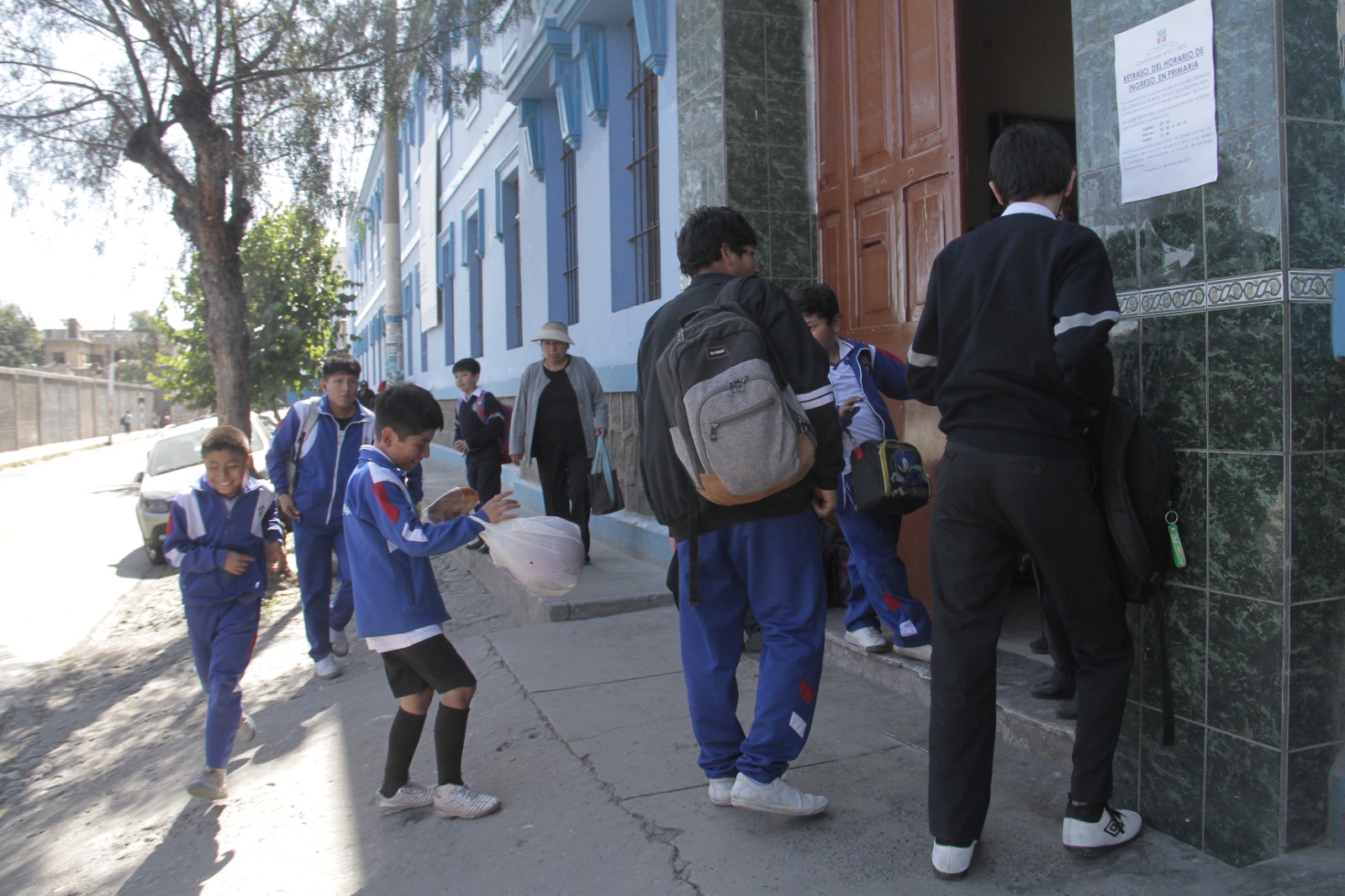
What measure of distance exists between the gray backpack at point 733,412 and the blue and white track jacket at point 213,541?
2.17 meters

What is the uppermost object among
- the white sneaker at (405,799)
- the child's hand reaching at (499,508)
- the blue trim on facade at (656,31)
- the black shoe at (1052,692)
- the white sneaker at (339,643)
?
the blue trim on facade at (656,31)

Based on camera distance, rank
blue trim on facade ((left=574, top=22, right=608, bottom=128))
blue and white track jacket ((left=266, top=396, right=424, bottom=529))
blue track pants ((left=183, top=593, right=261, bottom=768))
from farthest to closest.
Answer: blue trim on facade ((left=574, top=22, right=608, bottom=128)) < blue and white track jacket ((left=266, top=396, right=424, bottom=529)) < blue track pants ((left=183, top=593, right=261, bottom=768))

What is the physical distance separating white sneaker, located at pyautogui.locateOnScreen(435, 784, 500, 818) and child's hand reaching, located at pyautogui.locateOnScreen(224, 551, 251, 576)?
1290 mm

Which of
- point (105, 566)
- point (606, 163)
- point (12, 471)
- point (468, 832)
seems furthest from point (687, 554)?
point (12, 471)

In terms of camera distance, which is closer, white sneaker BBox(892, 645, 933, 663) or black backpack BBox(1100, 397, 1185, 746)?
black backpack BBox(1100, 397, 1185, 746)

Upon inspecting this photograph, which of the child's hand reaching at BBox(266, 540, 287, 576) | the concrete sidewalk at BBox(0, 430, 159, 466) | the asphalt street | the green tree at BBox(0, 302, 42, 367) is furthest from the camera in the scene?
the green tree at BBox(0, 302, 42, 367)

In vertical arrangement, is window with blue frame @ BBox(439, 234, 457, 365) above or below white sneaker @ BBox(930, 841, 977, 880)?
above

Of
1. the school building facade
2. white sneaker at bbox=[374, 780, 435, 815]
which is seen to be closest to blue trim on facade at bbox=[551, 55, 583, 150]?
the school building facade

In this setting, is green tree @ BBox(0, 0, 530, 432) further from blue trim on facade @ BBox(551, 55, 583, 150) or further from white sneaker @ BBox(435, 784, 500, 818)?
white sneaker @ BBox(435, 784, 500, 818)

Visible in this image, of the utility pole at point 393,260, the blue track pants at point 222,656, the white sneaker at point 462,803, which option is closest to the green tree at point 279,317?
the utility pole at point 393,260

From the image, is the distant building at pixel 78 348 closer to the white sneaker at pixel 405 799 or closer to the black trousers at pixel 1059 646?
the white sneaker at pixel 405 799

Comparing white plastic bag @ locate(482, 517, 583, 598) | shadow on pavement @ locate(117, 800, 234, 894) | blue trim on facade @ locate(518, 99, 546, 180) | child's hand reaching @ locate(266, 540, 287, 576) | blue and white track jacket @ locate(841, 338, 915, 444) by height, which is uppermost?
blue trim on facade @ locate(518, 99, 546, 180)

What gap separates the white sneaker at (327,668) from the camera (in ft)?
18.6

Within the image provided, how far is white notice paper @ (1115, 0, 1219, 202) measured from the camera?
259 centimetres
